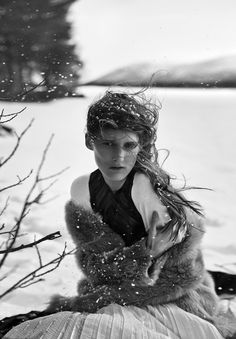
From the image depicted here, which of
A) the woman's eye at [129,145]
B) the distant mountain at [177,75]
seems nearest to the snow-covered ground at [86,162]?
the distant mountain at [177,75]

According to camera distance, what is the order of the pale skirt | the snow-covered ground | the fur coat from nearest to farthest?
1. the pale skirt
2. the fur coat
3. the snow-covered ground

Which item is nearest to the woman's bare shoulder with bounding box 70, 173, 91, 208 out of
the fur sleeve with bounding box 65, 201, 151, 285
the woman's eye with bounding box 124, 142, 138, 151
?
the fur sleeve with bounding box 65, 201, 151, 285

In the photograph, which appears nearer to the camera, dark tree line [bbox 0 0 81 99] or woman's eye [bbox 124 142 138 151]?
woman's eye [bbox 124 142 138 151]

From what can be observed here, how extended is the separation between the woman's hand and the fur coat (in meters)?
0.01

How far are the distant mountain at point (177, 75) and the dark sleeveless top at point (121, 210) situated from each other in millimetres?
282

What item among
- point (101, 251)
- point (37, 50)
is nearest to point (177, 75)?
point (37, 50)

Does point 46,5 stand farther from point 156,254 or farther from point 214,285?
point 214,285

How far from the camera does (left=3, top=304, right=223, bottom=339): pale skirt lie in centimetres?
119

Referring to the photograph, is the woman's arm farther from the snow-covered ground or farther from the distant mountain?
the distant mountain

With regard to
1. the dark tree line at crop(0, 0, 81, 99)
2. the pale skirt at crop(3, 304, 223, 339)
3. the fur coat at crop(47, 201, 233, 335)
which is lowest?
the pale skirt at crop(3, 304, 223, 339)

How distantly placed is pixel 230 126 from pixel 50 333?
74cm

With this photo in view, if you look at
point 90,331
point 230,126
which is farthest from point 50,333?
point 230,126

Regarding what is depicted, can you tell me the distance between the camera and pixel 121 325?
3.97ft

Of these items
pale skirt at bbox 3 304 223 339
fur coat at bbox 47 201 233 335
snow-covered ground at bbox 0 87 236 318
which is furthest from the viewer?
snow-covered ground at bbox 0 87 236 318
